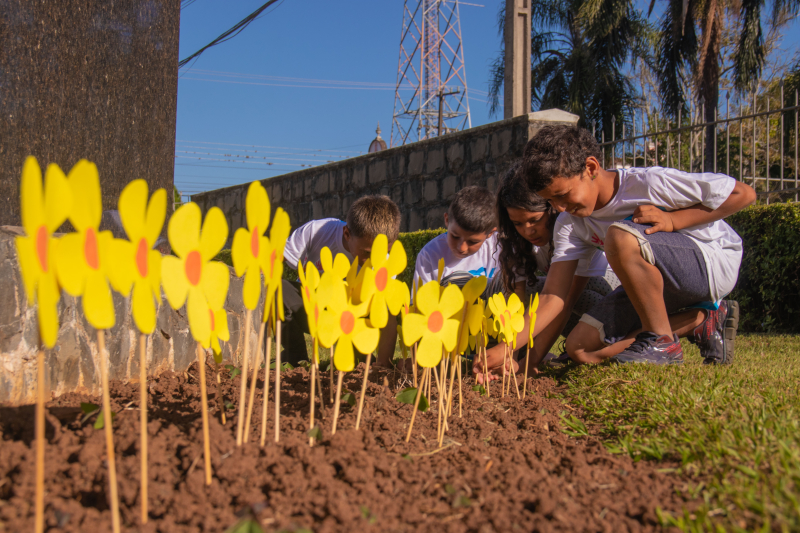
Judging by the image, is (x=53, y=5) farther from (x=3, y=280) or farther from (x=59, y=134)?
(x=3, y=280)

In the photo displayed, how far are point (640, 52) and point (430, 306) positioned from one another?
21860mm

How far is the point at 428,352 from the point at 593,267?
1.85 m

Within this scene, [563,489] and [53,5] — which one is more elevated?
[53,5]

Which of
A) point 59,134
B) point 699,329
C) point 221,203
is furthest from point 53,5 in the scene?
point 221,203

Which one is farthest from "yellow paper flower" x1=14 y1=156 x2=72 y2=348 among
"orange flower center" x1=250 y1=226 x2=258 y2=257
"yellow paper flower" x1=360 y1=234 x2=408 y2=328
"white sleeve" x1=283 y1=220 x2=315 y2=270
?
"white sleeve" x1=283 y1=220 x2=315 y2=270

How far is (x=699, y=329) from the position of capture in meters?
2.65

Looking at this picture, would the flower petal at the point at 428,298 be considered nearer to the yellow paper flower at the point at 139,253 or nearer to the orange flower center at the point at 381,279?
the orange flower center at the point at 381,279

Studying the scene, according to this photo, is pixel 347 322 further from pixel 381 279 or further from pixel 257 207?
pixel 257 207

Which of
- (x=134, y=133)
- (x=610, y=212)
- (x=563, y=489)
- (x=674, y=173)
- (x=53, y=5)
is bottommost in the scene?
(x=563, y=489)

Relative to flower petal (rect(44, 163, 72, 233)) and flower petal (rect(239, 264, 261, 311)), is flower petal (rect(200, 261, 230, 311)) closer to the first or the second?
flower petal (rect(239, 264, 261, 311))

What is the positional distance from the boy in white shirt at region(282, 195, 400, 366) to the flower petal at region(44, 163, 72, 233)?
1845mm

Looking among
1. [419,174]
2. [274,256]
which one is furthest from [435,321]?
[419,174]

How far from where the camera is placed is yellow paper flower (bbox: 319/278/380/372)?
1.14 m

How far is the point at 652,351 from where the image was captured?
220cm
